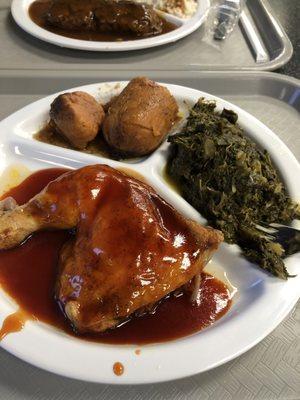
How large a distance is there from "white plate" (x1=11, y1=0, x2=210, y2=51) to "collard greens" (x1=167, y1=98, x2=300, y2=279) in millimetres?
1407

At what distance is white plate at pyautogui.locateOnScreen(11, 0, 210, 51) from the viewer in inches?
133

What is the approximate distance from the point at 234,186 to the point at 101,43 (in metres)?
1.93

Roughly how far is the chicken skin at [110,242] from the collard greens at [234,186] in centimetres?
24

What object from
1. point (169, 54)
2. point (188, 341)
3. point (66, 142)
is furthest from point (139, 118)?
point (169, 54)

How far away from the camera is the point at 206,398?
5.51ft

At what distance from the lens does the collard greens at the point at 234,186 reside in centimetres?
207

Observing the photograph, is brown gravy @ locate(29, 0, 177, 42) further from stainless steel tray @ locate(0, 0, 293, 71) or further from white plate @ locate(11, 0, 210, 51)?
stainless steel tray @ locate(0, 0, 293, 71)

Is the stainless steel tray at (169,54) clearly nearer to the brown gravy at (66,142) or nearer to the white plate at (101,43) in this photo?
the white plate at (101,43)

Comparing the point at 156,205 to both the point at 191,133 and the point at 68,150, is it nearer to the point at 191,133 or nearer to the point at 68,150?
the point at 191,133

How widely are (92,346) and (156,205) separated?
27.0 inches

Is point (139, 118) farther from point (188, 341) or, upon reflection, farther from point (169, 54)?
point (169, 54)

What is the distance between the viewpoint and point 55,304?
180cm

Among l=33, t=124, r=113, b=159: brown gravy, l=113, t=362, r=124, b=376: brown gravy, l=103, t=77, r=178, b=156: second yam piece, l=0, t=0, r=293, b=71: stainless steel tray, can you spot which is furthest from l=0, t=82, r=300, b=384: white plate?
l=0, t=0, r=293, b=71: stainless steel tray

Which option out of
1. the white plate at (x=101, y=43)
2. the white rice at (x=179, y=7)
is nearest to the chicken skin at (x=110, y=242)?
the white plate at (x=101, y=43)
